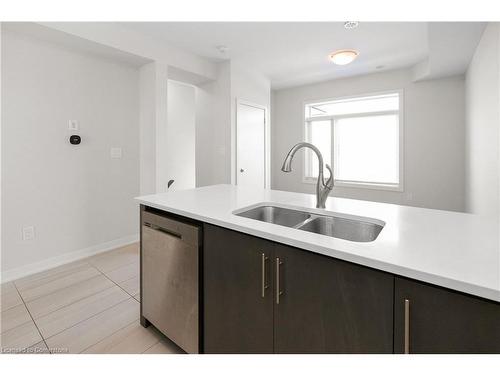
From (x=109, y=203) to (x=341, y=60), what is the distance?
346 centimetres

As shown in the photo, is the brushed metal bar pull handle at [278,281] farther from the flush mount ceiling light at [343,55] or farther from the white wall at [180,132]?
the white wall at [180,132]

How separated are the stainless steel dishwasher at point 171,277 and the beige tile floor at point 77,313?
0.63ft

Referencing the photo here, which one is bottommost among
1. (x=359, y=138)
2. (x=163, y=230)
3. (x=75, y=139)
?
(x=163, y=230)

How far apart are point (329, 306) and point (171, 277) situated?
2.86 feet

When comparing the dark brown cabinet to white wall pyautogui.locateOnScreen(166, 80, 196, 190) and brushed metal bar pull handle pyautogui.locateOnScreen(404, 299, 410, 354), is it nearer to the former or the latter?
brushed metal bar pull handle pyautogui.locateOnScreen(404, 299, 410, 354)

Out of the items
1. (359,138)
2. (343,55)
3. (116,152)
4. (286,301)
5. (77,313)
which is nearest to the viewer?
(286,301)

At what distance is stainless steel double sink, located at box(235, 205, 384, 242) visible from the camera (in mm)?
1222

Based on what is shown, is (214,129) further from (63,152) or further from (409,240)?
(409,240)

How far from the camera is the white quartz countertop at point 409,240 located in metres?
0.65

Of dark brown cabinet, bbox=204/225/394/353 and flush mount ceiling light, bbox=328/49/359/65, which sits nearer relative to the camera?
dark brown cabinet, bbox=204/225/394/353

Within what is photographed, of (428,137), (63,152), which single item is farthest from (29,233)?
(428,137)

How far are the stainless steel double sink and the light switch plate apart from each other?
8.02ft

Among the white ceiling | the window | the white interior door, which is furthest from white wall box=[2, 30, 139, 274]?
the window

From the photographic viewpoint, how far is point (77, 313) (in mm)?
1866
